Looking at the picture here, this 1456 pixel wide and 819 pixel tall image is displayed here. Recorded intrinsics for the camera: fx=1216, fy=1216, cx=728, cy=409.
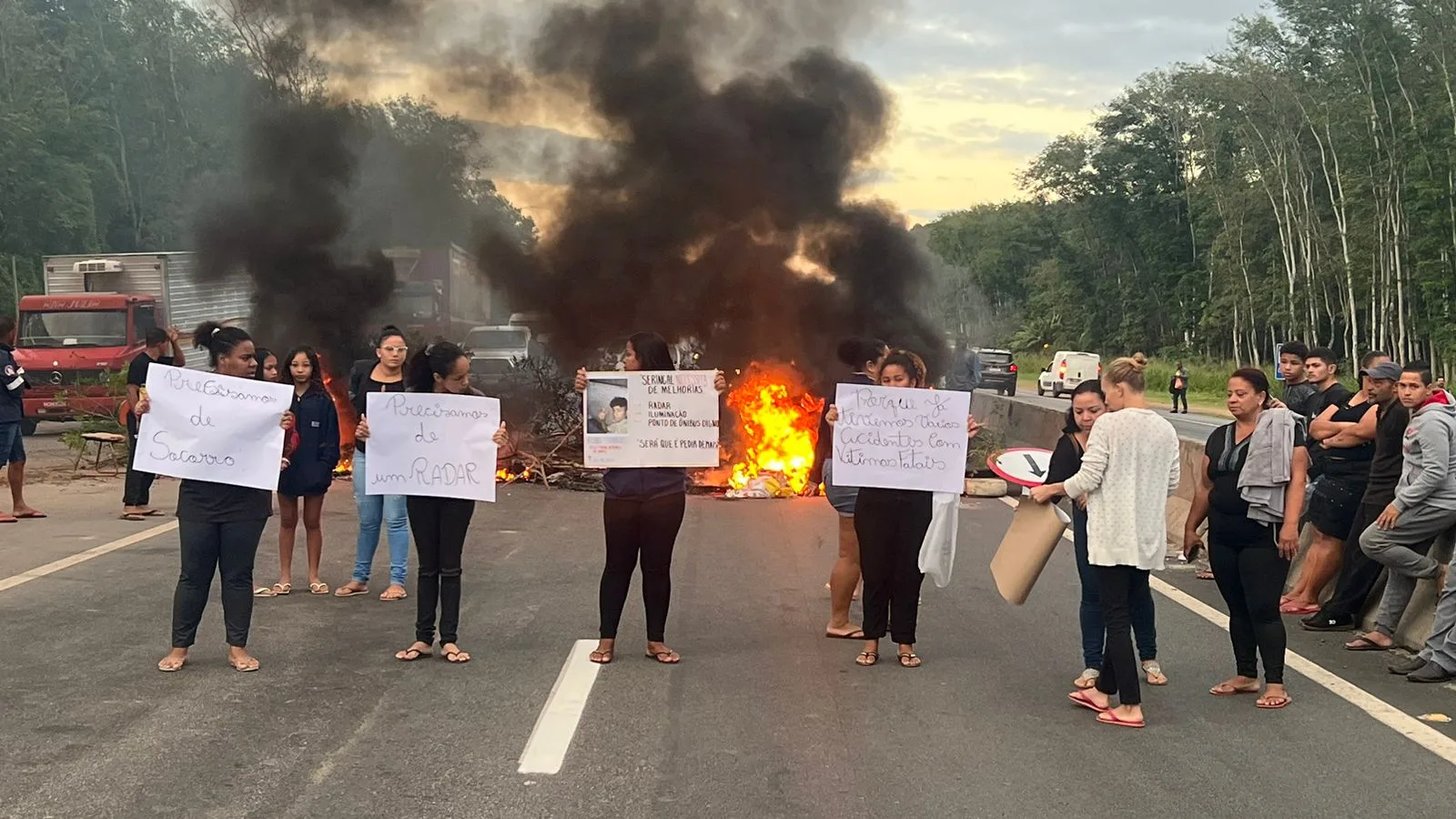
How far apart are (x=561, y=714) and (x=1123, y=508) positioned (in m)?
2.61

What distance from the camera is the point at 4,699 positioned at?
5.29 metres

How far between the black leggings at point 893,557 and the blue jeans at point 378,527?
305cm

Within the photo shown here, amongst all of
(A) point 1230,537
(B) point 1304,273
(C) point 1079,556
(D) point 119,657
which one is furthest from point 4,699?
(B) point 1304,273

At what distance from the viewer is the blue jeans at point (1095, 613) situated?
5898mm

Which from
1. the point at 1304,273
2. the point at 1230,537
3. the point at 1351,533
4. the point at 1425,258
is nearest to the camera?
Answer: the point at 1230,537

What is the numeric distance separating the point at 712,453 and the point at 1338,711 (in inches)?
126

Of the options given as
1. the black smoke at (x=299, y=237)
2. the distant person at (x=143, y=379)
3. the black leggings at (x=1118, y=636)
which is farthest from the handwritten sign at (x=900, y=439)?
the black smoke at (x=299, y=237)

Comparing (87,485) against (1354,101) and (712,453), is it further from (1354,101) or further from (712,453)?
(1354,101)

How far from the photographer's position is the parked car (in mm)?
43625

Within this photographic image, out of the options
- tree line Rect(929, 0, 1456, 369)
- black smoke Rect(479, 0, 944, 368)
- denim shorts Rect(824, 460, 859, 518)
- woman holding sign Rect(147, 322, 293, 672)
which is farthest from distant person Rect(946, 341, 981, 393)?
tree line Rect(929, 0, 1456, 369)

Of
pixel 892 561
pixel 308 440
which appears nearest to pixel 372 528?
pixel 308 440

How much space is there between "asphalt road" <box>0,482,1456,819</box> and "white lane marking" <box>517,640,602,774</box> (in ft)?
0.19

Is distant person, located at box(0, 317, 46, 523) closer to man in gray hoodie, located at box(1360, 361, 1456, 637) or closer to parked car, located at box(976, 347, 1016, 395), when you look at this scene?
man in gray hoodie, located at box(1360, 361, 1456, 637)

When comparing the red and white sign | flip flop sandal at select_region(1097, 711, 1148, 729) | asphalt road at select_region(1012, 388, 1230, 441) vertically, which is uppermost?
the red and white sign
